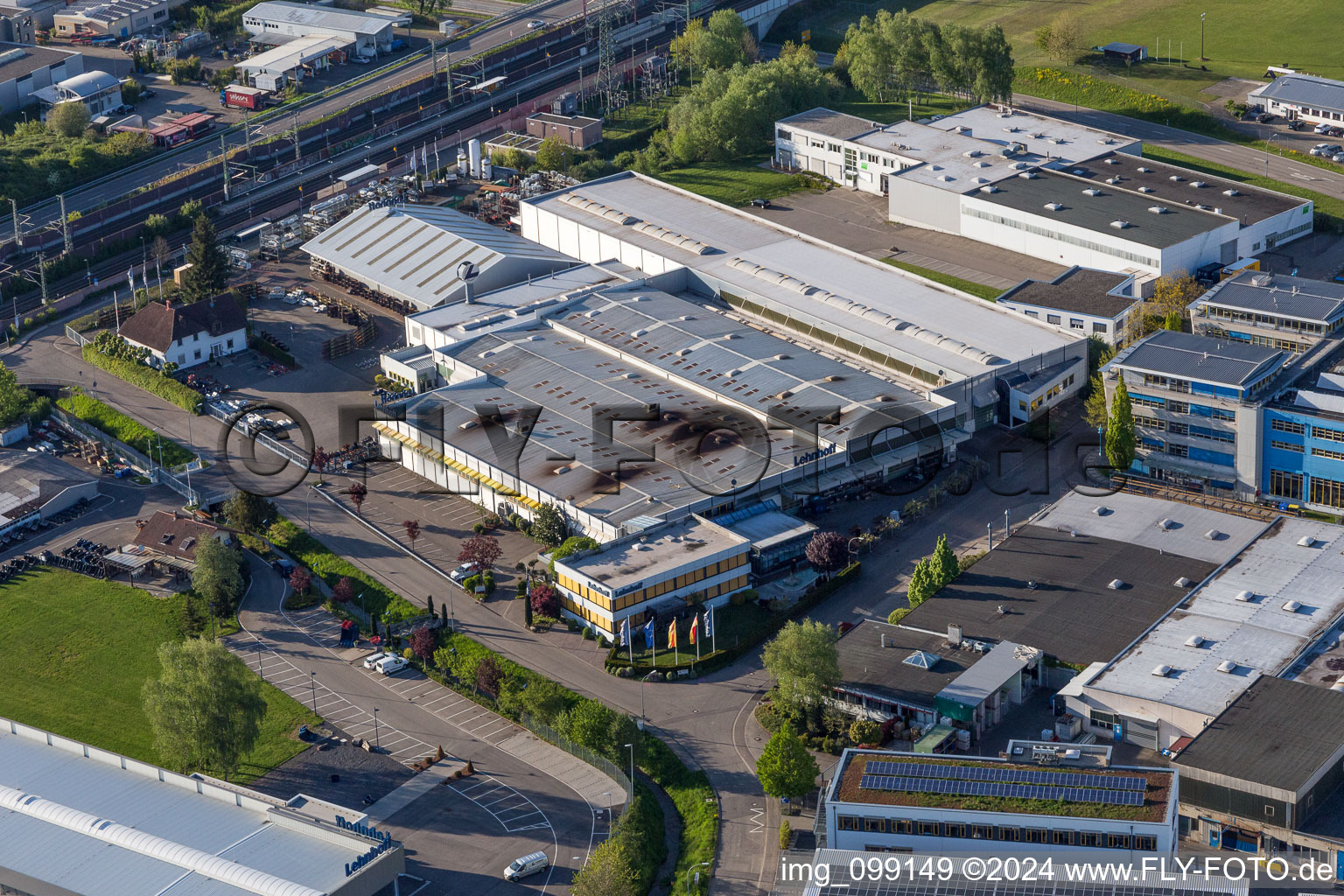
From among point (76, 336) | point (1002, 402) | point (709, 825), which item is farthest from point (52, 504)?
point (1002, 402)

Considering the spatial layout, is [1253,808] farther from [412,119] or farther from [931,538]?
[412,119]

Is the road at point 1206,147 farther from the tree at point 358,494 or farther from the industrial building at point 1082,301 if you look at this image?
the tree at point 358,494

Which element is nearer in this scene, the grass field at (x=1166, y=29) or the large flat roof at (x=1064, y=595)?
the large flat roof at (x=1064, y=595)

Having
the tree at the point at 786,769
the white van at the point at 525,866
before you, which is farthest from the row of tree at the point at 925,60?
the white van at the point at 525,866

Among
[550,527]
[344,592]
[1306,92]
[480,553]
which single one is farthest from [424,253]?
[1306,92]

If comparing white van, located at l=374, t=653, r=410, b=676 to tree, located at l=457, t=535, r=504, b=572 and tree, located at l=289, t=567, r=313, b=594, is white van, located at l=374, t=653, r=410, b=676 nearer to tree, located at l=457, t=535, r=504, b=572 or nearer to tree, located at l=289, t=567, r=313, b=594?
tree, located at l=457, t=535, r=504, b=572

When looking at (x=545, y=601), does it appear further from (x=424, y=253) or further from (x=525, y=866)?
(x=424, y=253)

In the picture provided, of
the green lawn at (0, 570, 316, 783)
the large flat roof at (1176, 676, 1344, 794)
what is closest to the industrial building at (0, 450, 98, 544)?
the green lawn at (0, 570, 316, 783)
